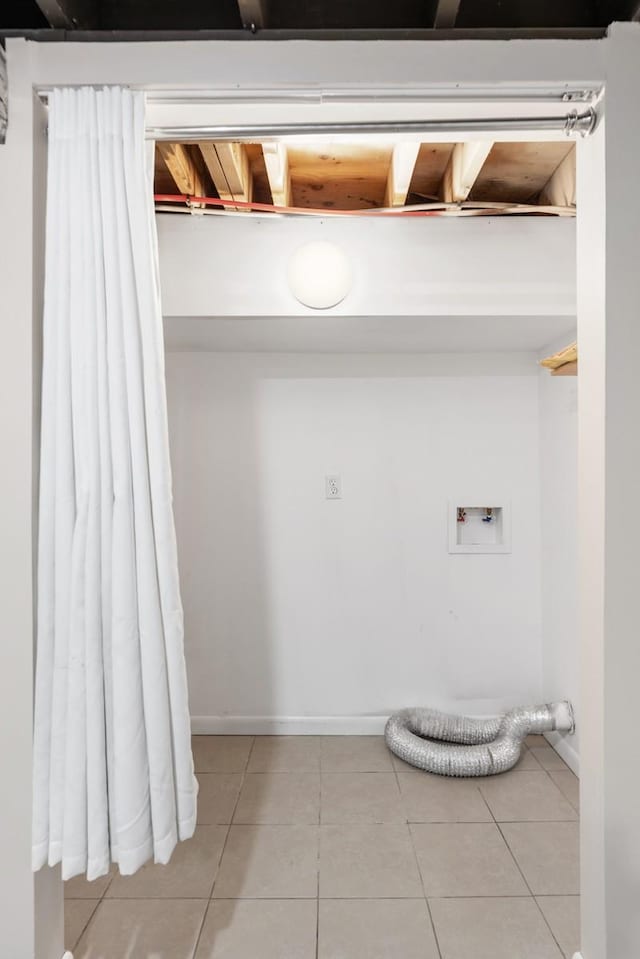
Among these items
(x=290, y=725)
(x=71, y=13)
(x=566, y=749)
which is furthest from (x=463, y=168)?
(x=290, y=725)

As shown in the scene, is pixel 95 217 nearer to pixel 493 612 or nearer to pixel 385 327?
pixel 385 327

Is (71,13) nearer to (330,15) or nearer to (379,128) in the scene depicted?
(330,15)

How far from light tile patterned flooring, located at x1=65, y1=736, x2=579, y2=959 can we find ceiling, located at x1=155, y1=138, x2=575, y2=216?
7.42 feet

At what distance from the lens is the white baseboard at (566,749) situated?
2.49m

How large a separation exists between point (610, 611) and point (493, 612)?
166 centimetres

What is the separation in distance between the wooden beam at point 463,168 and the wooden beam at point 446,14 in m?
0.39

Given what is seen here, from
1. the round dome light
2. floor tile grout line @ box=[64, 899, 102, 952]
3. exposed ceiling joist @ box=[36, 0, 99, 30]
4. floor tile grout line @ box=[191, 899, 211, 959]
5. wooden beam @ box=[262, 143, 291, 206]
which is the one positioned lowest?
floor tile grout line @ box=[64, 899, 102, 952]

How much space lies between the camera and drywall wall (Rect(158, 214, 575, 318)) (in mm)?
2234

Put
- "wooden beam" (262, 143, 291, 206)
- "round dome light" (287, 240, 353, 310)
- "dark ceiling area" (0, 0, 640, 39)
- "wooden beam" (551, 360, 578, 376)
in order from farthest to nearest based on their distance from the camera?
1. "round dome light" (287, 240, 353, 310)
2. "wooden beam" (551, 360, 578, 376)
3. "wooden beam" (262, 143, 291, 206)
4. "dark ceiling area" (0, 0, 640, 39)

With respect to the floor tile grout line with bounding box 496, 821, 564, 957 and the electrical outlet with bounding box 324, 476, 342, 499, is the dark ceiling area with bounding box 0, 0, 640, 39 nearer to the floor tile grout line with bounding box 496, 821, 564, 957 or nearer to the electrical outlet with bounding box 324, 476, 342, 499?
the electrical outlet with bounding box 324, 476, 342, 499

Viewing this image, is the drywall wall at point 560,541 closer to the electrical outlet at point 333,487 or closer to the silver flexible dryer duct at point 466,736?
the silver flexible dryer duct at point 466,736

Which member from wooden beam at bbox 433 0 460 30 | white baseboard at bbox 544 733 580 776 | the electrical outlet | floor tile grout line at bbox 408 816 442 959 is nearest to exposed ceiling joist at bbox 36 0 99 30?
wooden beam at bbox 433 0 460 30

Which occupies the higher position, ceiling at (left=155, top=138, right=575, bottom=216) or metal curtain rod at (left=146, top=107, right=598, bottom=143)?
ceiling at (left=155, top=138, right=575, bottom=216)

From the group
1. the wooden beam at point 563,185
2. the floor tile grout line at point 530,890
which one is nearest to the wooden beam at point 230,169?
the wooden beam at point 563,185
